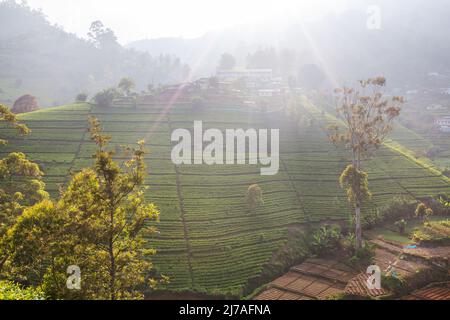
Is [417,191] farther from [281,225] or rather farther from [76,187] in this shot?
[76,187]

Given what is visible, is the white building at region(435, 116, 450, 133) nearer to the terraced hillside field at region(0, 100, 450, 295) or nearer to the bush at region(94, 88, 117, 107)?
the terraced hillside field at region(0, 100, 450, 295)

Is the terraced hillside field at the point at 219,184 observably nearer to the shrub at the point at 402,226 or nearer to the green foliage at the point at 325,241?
the green foliage at the point at 325,241

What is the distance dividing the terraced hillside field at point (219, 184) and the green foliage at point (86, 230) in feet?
43.3

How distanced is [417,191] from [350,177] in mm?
18562

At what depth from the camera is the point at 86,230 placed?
1675cm

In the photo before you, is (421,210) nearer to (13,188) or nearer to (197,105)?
(13,188)

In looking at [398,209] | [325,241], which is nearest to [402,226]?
[398,209]

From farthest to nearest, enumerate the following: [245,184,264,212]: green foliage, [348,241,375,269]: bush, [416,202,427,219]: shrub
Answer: [416,202,427,219]: shrub
[245,184,264,212]: green foliage
[348,241,375,269]: bush

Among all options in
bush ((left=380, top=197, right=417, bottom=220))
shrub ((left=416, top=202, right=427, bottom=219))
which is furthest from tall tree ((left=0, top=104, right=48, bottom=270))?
shrub ((left=416, top=202, right=427, bottom=219))

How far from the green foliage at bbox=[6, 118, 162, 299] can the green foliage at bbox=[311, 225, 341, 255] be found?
22.3 metres

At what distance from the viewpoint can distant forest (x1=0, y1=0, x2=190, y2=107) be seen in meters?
144

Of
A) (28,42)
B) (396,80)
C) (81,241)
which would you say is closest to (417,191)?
(81,241)

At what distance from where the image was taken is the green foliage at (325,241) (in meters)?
35.6
